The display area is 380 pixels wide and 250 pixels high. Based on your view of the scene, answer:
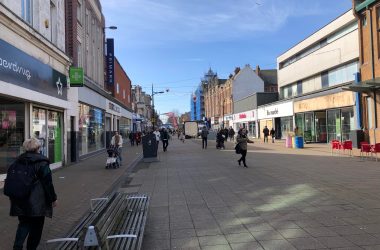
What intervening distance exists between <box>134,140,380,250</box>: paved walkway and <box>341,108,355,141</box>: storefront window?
16874mm

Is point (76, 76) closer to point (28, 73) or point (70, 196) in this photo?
point (28, 73)

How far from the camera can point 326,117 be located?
34719mm

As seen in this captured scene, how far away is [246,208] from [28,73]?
882 cm

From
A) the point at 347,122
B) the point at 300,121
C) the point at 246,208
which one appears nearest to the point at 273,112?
the point at 300,121

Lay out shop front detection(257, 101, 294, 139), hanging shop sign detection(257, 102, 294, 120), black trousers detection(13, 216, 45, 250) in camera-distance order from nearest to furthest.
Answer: black trousers detection(13, 216, 45, 250), hanging shop sign detection(257, 102, 294, 120), shop front detection(257, 101, 294, 139)

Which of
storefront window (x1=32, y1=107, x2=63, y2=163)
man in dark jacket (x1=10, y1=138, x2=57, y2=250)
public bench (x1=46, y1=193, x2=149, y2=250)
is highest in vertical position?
storefront window (x1=32, y1=107, x2=63, y2=163)

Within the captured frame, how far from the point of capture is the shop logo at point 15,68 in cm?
1147

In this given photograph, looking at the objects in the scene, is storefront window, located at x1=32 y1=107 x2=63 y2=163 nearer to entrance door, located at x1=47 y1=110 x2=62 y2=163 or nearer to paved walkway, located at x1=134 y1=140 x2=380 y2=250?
entrance door, located at x1=47 y1=110 x2=62 y2=163

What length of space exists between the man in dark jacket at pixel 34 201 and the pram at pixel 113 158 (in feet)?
41.3

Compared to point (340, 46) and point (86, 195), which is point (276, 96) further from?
point (86, 195)

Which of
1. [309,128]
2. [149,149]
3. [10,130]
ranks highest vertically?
[309,128]

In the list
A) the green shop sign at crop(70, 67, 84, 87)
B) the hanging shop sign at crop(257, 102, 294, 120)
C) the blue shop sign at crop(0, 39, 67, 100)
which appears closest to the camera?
the blue shop sign at crop(0, 39, 67, 100)

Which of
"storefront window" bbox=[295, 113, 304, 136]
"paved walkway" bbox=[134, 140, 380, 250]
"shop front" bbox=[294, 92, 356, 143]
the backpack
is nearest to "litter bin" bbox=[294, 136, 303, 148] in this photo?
"shop front" bbox=[294, 92, 356, 143]

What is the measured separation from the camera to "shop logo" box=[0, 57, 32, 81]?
11469 millimetres
